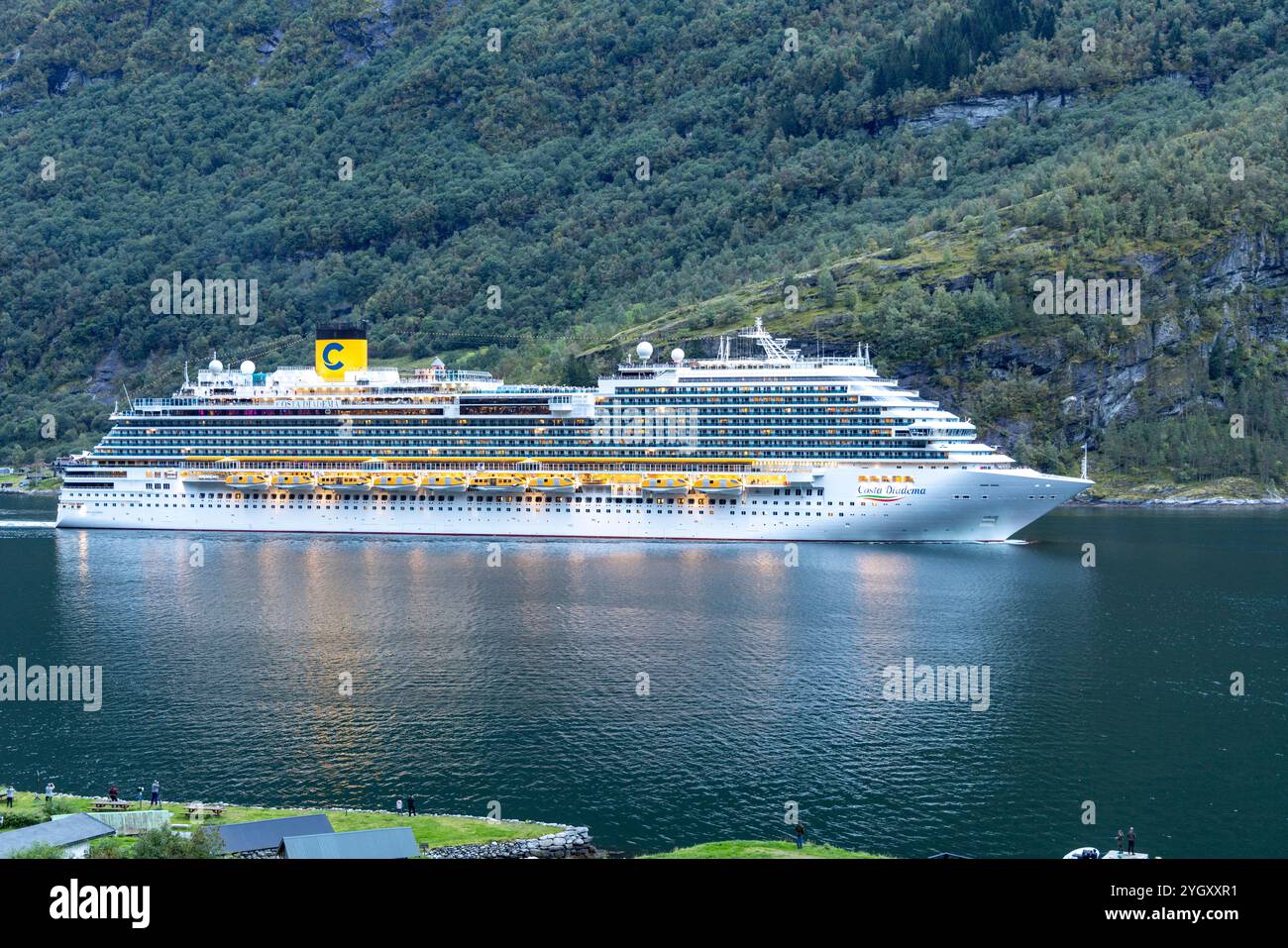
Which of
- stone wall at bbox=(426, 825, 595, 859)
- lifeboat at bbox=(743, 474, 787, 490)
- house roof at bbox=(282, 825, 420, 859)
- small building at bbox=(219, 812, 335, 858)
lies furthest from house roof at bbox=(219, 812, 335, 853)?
lifeboat at bbox=(743, 474, 787, 490)

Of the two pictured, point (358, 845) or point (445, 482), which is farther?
A: point (445, 482)

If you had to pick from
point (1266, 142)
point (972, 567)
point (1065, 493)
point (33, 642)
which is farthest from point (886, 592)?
point (1266, 142)

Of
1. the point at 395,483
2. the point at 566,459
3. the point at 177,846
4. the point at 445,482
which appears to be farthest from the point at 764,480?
the point at 177,846

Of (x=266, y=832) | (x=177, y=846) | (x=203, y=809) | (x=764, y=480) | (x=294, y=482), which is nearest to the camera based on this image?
(x=177, y=846)

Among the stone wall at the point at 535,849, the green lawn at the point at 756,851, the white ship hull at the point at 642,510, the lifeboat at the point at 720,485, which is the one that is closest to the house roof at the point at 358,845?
the stone wall at the point at 535,849

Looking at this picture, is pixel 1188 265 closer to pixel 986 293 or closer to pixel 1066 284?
pixel 1066 284

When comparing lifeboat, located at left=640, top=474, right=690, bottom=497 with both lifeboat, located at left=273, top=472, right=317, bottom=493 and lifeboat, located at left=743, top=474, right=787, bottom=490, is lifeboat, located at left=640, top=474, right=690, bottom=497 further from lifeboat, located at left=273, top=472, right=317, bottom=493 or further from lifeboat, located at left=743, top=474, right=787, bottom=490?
lifeboat, located at left=273, top=472, right=317, bottom=493

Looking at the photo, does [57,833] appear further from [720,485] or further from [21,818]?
[720,485]
